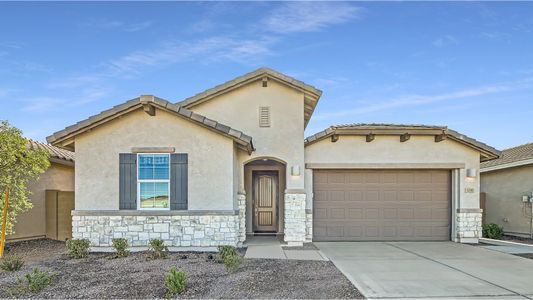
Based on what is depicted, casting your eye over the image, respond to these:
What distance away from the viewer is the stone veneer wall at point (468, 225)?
12.3 meters

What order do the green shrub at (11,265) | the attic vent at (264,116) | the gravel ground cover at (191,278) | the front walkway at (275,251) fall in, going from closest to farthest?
the gravel ground cover at (191,278)
the green shrub at (11,265)
the front walkway at (275,251)
the attic vent at (264,116)

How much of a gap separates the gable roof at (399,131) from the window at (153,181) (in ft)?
14.6

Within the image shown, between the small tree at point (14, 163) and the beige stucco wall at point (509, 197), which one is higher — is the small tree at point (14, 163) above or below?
above

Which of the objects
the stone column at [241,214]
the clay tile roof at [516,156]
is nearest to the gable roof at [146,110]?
the stone column at [241,214]

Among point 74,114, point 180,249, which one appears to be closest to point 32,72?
point 74,114

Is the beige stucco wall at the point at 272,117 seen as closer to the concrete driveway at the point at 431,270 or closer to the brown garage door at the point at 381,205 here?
the brown garage door at the point at 381,205

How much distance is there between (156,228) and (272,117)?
471 cm

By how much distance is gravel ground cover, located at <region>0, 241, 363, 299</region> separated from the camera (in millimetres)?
6238

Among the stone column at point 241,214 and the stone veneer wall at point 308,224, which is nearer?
the stone column at point 241,214

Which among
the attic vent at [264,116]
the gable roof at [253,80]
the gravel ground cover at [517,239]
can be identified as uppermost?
the gable roof at [253,80]

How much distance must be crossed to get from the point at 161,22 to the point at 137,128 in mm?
4341

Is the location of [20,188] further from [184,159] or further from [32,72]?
[32,72]

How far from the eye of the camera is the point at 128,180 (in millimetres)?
10352

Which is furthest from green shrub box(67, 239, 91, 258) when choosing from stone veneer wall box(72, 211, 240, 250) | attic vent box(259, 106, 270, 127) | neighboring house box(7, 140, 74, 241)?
attic vent box(259, 106, 270, 127)
